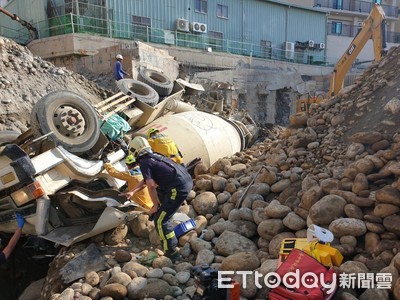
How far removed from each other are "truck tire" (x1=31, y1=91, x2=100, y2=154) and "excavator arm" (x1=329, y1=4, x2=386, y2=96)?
6512 mm

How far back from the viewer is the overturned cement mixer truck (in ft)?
12.9

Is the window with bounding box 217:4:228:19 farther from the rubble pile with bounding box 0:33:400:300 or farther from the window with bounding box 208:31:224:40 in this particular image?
the rubble pile with bounding box 0:33:400:300

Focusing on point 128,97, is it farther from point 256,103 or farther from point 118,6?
point 118,6

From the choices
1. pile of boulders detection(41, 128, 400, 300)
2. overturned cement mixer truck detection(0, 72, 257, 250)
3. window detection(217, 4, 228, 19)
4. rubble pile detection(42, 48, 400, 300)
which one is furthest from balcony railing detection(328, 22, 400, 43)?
pile of boulders detection(41, 128, 400, 300)

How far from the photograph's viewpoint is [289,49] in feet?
77.5

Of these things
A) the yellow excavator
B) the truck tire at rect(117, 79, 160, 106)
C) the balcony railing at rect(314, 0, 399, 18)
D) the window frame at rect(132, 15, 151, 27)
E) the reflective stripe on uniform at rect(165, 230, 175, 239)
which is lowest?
the reflective stripe on uniform at rect(165, 230, 175, 239)

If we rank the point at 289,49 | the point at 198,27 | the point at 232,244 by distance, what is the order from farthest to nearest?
the point at 289,49
the point at 198,27
the point at 232,244

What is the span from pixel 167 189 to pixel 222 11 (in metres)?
18.3

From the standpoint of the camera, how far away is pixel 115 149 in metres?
5.44

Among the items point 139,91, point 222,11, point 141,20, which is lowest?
point 139,91

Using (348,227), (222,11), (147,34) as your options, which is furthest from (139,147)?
(222,11)

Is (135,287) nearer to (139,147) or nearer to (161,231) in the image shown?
(161,231)

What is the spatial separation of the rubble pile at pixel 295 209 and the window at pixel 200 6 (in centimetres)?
1497

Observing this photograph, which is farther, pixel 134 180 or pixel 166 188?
pixel 134 180
